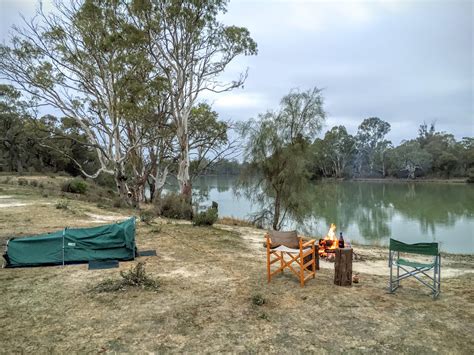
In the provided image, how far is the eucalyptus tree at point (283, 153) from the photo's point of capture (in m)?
14.9

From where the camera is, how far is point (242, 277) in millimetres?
5520

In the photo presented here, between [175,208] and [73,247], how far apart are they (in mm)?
7806

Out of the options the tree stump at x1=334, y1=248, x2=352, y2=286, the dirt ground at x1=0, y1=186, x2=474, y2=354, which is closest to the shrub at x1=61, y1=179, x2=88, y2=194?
the dirt ground at x1=0, y1=186, x2=474, y2=354

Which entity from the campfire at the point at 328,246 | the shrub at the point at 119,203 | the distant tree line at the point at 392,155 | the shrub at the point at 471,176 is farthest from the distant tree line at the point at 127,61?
the shrub at the point at 471,176

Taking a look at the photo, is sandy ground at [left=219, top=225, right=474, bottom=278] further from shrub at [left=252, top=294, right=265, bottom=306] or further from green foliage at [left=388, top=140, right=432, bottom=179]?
green foliage at [left=388, top=140, right=432, bottom=179]

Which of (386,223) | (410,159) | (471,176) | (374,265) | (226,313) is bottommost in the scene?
(386,223)

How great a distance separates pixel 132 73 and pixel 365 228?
14.3 metres

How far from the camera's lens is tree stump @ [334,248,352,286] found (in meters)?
5.07

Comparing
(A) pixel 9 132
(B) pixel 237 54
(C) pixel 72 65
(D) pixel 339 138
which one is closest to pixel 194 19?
(B) pixel 237 54

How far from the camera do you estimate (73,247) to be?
6.15m

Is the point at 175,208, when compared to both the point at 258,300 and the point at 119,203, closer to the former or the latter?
the point at 119,203

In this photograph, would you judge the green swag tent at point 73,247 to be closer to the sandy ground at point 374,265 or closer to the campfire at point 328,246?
the sandy ground at point 374,265

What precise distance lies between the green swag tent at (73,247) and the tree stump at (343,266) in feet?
12.7

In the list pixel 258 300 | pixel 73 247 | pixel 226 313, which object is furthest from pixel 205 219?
pixel 226 313
